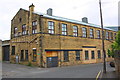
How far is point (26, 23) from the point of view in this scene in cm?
2678

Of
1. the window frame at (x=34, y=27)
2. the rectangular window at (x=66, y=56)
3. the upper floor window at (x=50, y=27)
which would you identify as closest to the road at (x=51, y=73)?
the rectangular window at (x=66, y=56)

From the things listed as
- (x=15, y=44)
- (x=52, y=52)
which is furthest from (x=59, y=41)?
(x=15, y=44)

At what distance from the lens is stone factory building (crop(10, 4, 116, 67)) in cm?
2375

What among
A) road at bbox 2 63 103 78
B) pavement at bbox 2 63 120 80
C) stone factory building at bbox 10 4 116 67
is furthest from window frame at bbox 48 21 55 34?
pavement at bbox 2 63 120 80

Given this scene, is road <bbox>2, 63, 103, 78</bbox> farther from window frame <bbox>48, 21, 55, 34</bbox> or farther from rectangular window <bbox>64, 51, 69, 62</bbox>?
window frame <bbox>48, 21, 55, 34</bbox>

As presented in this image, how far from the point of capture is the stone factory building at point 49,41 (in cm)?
2375

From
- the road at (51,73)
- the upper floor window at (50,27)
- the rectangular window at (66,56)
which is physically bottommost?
the road at (51,73)

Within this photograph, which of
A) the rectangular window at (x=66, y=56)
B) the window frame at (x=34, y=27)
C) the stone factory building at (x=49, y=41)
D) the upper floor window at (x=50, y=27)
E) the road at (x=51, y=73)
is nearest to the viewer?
the road at (x=51, y=73)

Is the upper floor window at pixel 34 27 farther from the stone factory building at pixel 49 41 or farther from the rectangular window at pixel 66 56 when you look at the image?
the rectangular window at pixel 66 56

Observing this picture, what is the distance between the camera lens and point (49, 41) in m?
24.2

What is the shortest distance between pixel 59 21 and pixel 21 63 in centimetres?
1058

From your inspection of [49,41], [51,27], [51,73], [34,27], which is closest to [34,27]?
[34,27]

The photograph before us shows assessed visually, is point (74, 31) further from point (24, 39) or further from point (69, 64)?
point (24, 39)

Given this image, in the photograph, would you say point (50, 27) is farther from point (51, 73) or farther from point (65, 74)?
point (65, 74)
